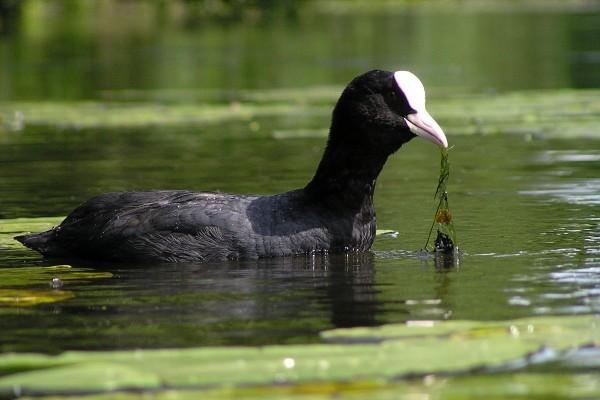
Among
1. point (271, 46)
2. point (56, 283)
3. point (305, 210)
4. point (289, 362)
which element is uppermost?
point (271, 46)

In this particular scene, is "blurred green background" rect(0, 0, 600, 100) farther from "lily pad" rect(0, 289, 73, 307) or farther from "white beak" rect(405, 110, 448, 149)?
"lily pad" rect(0, 289, 73, 307)

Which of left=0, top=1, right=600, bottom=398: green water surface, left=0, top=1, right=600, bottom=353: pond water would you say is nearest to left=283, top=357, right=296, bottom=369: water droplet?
left=0, top=1, right=600, bottom=398: green water surface

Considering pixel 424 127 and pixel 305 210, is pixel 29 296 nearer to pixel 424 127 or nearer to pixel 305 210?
pixel 305 210

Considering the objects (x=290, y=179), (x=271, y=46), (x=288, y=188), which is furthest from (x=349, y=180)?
(x=271, y=46)

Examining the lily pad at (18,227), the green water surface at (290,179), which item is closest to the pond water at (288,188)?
the green water surface at (290,179)

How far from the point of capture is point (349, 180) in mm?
9250

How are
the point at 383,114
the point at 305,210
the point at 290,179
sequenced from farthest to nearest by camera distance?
the point at 290,179, the point at 305,210, the point at 383,114

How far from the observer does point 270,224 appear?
9047mm

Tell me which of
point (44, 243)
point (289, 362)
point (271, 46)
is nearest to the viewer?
point (289, 362)

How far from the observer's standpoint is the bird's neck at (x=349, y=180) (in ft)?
30.3

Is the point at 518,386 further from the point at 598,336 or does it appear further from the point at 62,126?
the point at 62,126

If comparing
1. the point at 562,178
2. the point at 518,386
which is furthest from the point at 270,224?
the point at 562,178

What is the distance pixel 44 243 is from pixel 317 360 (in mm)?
4385

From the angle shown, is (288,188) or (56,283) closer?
(56,283)
